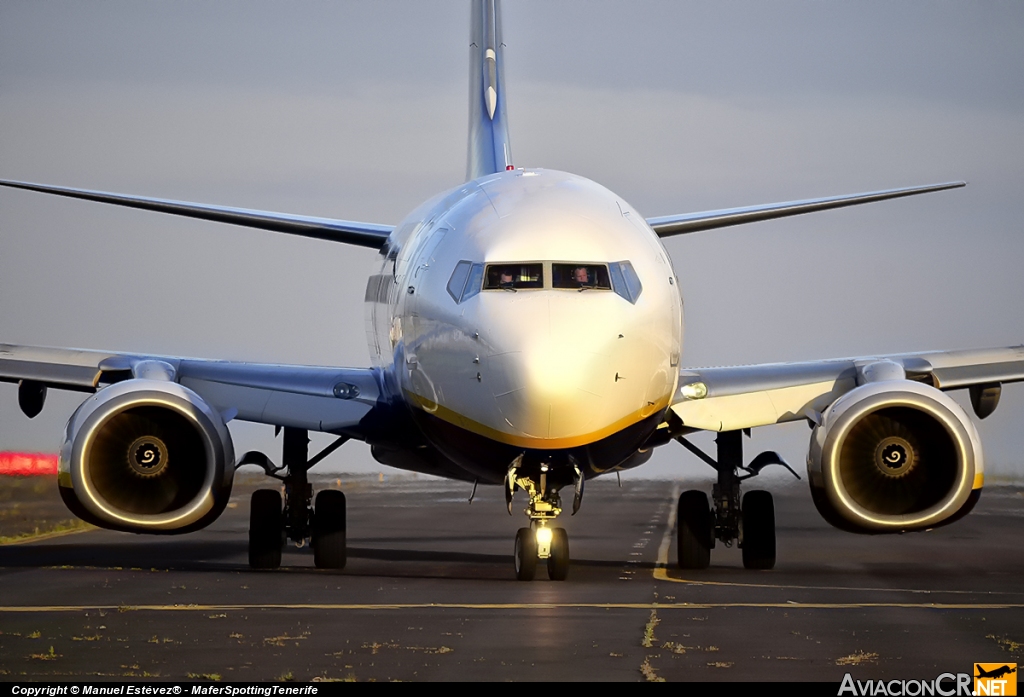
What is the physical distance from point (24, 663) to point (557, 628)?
4.25m

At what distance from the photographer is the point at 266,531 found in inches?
826

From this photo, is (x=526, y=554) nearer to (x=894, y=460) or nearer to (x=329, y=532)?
(x=329, y=532)

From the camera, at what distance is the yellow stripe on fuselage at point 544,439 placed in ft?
51.0

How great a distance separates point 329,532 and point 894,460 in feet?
23.1

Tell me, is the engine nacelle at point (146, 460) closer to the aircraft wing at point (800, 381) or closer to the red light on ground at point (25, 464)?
the aircraft wing at point (800, 381)

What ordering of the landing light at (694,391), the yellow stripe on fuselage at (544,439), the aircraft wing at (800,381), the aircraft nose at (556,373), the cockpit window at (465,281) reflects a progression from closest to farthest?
the aircraft nose at (556,373) < the yellow stripe on fuselage at (544,439) < the cockpit window at (465,281) < the landing light at (694,391) < the aircraft wing at (800,381)

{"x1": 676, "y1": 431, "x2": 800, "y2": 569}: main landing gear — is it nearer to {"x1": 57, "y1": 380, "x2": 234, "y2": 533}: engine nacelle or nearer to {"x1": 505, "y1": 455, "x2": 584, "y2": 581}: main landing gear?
{"x1": 505, "y1": 455, "x2": 584, "y2": 581}: main landing gear

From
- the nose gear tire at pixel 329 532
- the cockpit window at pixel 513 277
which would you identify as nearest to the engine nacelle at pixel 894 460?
the cockpit window at pixel 513 277

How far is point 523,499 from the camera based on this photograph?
40.5 meters

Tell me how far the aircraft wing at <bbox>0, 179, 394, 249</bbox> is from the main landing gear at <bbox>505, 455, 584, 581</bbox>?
5204 millimetres

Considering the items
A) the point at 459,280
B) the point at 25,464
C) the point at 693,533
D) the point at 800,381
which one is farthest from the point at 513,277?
the point at 25,464

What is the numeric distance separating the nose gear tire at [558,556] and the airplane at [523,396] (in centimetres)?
3

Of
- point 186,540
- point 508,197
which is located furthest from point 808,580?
point 186,540

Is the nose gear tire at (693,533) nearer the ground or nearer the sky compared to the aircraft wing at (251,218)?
nearer the ground
